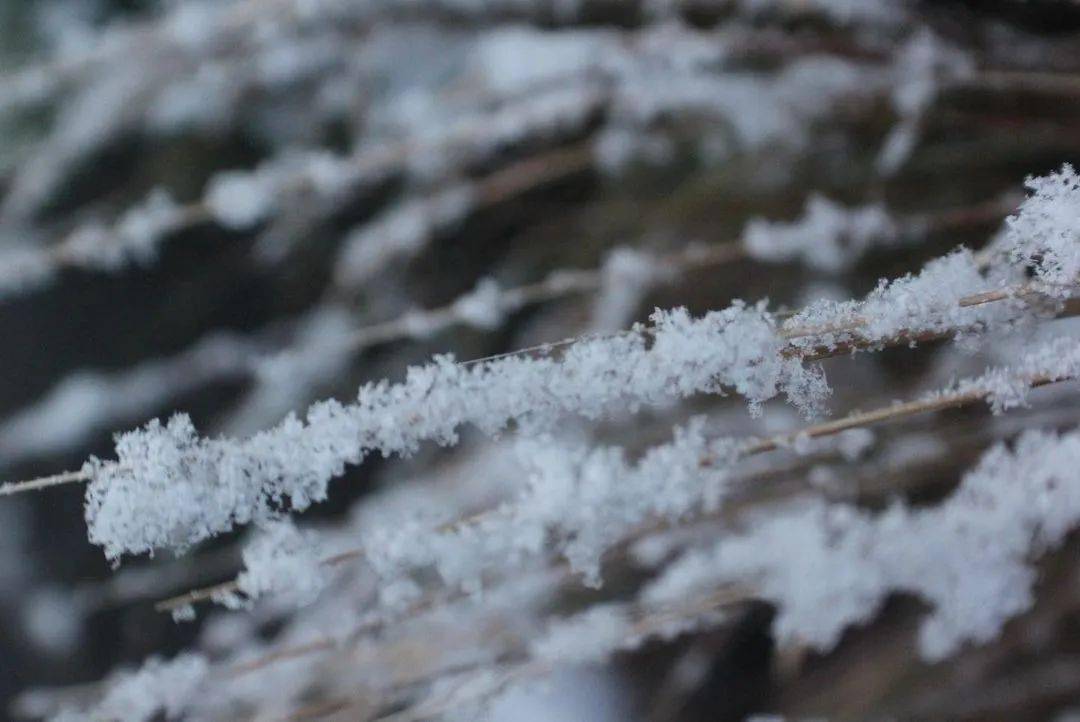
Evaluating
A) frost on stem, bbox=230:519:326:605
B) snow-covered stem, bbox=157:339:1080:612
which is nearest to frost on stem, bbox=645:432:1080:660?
snow-covered stem, bbox=157:339:1080:612

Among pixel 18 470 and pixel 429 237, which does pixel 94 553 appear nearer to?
pixel 18 470

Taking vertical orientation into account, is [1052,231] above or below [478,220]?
below

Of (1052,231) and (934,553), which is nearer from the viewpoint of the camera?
(1052,231)

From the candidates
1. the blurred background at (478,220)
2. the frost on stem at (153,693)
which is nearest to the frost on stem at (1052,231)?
the blurred background at (478,220)

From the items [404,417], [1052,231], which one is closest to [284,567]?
[404,417]

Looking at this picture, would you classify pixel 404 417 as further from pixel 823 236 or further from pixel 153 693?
pixel 823 236

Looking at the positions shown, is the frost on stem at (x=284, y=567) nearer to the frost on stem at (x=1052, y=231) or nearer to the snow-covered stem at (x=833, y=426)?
the snow-covered stem at (x=833, y=426)
